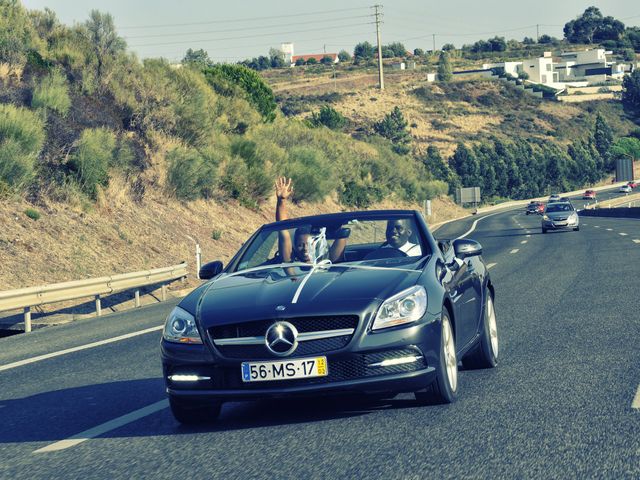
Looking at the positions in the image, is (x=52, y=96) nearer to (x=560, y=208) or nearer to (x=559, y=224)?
(x=559, y=224)

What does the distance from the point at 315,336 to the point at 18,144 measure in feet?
73.8

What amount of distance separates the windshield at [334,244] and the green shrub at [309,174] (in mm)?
37713

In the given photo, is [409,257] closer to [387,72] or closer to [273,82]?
[273,82]

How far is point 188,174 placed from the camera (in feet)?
120

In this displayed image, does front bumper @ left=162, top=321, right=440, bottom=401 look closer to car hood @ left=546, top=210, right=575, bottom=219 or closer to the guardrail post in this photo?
the guardrail post

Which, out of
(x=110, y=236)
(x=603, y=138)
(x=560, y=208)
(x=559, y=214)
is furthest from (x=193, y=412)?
(x=603, y=138)

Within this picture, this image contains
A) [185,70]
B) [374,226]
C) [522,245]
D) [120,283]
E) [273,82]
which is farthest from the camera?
[273,82]

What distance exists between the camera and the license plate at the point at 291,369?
264 inches

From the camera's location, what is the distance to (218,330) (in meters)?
6.94

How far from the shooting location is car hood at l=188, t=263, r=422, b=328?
6848 millimetres

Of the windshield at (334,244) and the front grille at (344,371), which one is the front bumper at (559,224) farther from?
the front grille at (344,371)

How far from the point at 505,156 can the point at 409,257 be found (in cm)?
13126

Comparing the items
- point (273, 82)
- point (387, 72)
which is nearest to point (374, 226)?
point (273, 82)

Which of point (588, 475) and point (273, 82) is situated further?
point (273, 82)
